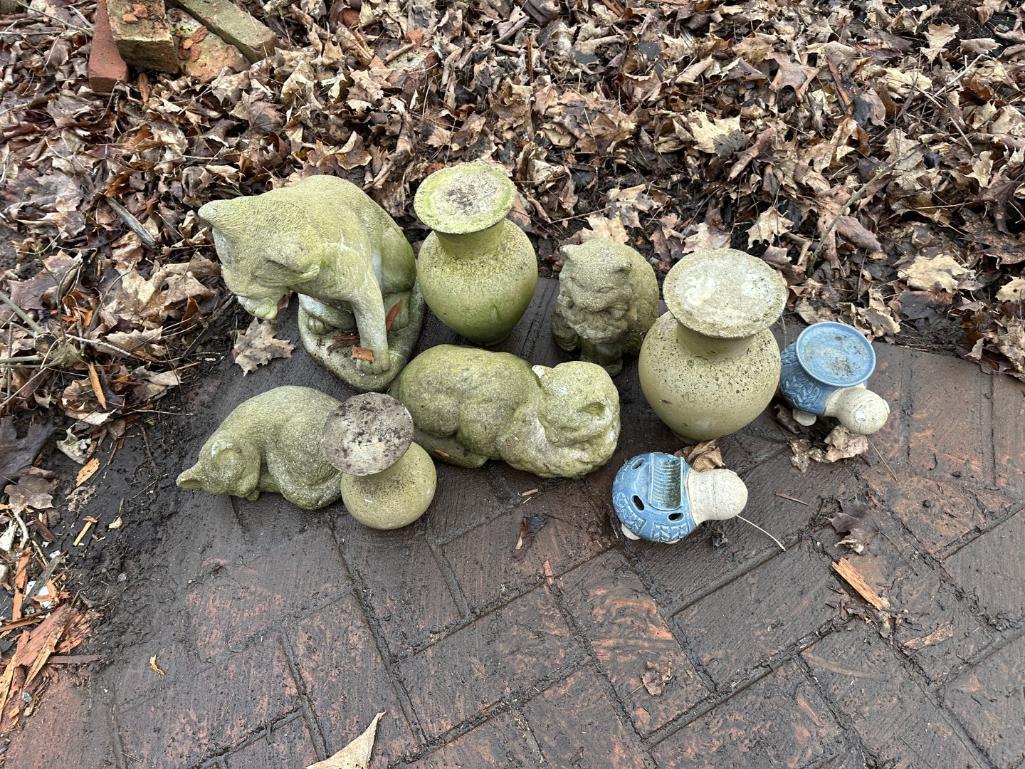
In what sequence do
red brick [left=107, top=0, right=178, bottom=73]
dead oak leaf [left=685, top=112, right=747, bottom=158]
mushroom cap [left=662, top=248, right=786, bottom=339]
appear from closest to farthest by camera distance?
mushroom cap [left=662, top=248, right=786, bottom=339], dead oak leaf [left=685, top=112, right=747, bottom=158], red brick [left=107, top=0, right=178, bottom=73]

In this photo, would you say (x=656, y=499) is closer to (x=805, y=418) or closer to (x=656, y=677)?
(x=656, y=677)

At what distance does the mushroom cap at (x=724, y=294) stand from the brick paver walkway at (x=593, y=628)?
96 centimetres

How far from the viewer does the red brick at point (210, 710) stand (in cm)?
257

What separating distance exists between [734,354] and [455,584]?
160 centimetres

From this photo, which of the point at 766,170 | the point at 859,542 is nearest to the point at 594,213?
the point at 766,170

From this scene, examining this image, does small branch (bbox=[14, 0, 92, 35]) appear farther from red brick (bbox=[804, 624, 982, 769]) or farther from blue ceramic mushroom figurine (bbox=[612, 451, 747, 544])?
red brick (bbox=[804, 624, 982, 769])

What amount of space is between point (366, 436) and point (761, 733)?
1973mm

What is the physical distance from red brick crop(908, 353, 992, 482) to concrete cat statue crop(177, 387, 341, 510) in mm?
2884

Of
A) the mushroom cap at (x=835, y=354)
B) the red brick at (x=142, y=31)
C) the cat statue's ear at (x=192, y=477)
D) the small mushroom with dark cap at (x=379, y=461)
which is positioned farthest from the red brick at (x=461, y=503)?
the red brick at (x=142, y=31)

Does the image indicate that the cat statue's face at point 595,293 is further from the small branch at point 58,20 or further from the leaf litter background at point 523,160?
the small branch at point 58,20

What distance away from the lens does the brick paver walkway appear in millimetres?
2482

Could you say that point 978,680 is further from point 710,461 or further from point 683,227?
point 683,227

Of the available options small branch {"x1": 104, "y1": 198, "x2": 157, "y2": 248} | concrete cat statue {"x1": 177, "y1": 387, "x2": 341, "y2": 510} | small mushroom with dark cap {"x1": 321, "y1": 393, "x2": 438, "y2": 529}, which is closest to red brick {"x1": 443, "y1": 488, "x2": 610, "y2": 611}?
small mushroom with dark cap {"x1": 321, "y1": 393, "x2": 438, "y2": 529}

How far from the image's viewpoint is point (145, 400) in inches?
136
